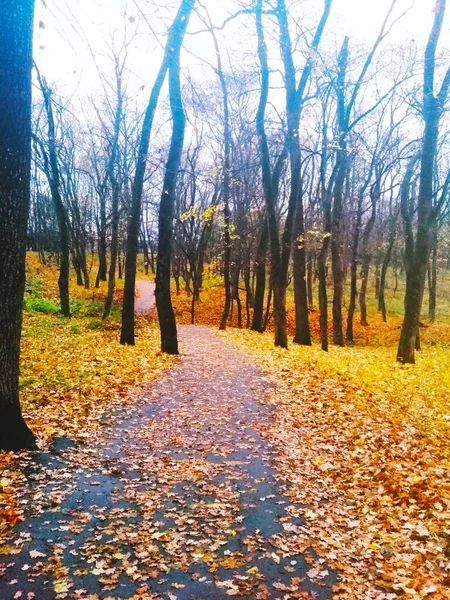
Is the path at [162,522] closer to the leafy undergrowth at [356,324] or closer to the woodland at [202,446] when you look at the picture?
the woodland at [202,446]

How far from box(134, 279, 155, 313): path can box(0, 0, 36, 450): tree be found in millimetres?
26002

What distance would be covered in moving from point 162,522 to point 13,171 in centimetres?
446

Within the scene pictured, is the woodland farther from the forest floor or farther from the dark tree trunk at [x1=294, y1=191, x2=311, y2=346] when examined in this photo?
the dark tree trunk at [x1=294, y1=191, x2=311, y2=346]

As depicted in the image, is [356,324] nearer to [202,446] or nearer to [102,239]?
[102,239]

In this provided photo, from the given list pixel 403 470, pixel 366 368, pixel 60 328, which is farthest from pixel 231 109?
pixel 403 470

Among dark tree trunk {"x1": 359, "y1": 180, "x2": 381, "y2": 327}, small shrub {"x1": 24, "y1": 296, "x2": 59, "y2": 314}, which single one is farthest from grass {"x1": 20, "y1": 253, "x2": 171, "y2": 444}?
dark tree trunk {"x1": 359, "y1": 180, "x2": 381, "y2": 327}

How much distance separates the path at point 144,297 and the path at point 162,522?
25.2m

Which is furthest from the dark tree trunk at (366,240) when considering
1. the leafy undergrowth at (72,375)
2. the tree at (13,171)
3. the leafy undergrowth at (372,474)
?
the tree at (13,171)

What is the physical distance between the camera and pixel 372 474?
645cm

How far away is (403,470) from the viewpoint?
643 cm

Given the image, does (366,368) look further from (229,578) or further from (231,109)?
(231,109)

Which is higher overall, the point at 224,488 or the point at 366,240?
the point at 366,240

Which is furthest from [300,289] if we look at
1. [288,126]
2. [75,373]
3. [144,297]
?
[144,297]

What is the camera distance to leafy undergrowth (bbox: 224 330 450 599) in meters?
4.51
